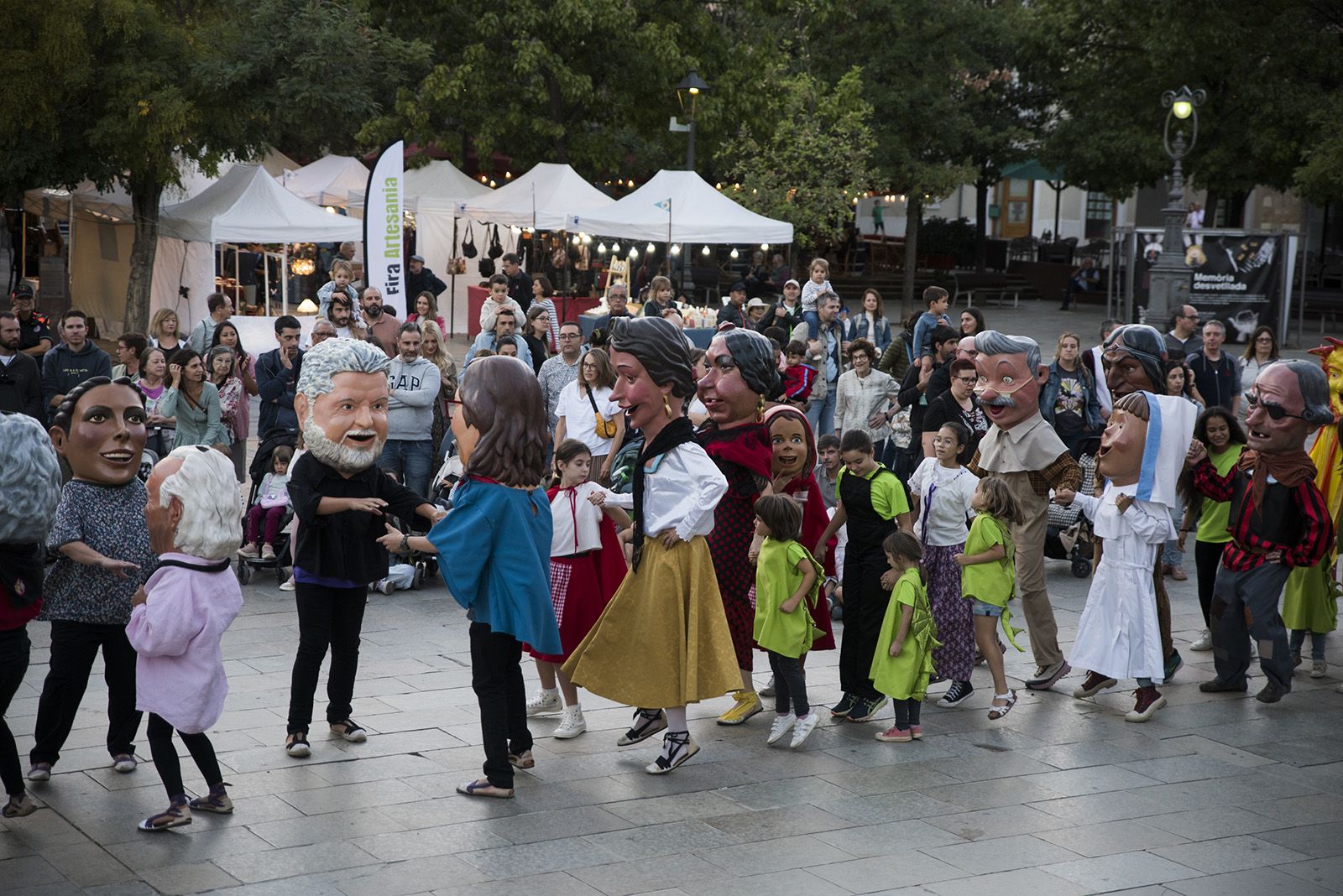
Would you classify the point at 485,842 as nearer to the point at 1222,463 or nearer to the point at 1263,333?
the point at 1222,463

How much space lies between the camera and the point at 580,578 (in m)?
7.34

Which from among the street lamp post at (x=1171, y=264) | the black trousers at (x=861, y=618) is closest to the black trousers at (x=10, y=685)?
the black trousers at (x=861, y=618)

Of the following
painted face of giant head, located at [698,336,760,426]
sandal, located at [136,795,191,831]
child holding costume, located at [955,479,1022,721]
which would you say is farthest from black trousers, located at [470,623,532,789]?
child holding costume, located at [955,479,1022,721]

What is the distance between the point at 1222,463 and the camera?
9.25 m

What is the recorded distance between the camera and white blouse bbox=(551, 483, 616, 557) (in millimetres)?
7277

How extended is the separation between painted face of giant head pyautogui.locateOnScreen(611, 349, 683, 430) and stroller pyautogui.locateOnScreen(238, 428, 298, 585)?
4276mm

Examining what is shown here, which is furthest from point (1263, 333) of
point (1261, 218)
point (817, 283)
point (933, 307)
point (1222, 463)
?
point (1261, 218)

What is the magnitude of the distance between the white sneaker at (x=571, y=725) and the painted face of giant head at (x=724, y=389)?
1.60 m

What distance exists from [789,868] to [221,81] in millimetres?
17225

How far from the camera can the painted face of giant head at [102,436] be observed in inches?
240

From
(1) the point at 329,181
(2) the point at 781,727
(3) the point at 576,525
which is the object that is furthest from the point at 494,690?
(1) the point at 329,181

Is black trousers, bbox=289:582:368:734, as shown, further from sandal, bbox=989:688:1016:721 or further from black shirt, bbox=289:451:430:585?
sandal, bbox=989:688:1016:721

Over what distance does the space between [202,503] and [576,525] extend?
1.97 metres

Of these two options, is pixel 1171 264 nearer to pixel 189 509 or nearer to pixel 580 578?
pixel 580 578
